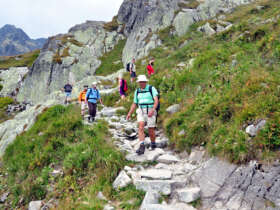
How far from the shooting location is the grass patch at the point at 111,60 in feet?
160

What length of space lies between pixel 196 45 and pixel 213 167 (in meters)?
15.5

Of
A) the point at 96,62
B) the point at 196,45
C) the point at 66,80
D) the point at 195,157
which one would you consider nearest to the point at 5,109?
the point at 66,80

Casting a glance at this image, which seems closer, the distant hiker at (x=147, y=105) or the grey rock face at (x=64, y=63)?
the distant hiker at (x=147, y=105)

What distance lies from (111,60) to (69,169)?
1883 inches

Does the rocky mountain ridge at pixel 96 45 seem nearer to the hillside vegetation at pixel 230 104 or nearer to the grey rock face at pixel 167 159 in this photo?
the hillside vegetation at pixel 230 104

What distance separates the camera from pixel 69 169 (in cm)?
708

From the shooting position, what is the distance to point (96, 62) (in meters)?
52.8

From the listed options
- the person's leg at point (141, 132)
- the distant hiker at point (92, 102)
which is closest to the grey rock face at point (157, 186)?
the person's leg at point (141, 132)

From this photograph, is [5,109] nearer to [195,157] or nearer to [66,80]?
[66,80]

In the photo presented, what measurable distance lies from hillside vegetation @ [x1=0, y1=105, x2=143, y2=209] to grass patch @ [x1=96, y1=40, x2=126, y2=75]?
3900cm

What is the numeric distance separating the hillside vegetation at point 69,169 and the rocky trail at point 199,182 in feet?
1.31

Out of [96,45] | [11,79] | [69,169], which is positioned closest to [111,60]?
[96,45]

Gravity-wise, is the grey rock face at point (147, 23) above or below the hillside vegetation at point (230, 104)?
above

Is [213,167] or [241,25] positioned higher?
[241,25]
